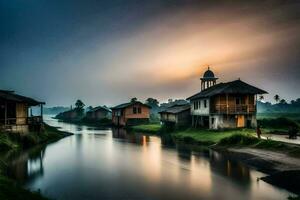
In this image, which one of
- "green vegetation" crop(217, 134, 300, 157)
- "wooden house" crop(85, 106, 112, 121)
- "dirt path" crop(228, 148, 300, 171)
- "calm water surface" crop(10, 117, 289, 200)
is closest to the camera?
"calm water surface" crop(10, 117, 289, 200)

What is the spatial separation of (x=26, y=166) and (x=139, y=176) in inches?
401

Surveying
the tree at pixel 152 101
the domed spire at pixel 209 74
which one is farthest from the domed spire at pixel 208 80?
the tree at pixel 152 101

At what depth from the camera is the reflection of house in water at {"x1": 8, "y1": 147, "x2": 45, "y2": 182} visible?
23130 mm

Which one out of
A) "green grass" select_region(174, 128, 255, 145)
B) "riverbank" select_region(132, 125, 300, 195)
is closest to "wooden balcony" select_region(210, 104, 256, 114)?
"green grass" select_region(174, 128, 255, 145)

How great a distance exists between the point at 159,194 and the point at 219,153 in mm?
16260

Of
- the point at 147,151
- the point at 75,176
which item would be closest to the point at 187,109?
the point at 147,151

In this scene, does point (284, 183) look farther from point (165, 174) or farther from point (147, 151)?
point (147, 151)

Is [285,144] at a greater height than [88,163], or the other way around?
[285,144]

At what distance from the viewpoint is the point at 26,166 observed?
26.8 meters

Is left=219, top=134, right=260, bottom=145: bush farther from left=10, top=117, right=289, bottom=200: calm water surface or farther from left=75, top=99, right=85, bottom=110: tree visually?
left=75, top=99, right=85, bottom=110: tree

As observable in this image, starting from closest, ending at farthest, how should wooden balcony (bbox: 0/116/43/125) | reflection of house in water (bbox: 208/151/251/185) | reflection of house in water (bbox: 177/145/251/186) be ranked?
reflection of house in water (bbox: 208/151/251/185) < reflection of house in water (bbox: 177/145/251/186) < wooden balcony (bbox: 0/116/43/125)

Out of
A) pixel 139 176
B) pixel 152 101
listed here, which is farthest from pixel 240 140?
pixel 152 101

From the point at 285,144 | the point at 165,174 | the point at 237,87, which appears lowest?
the point at 165,174

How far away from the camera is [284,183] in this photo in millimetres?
19891
